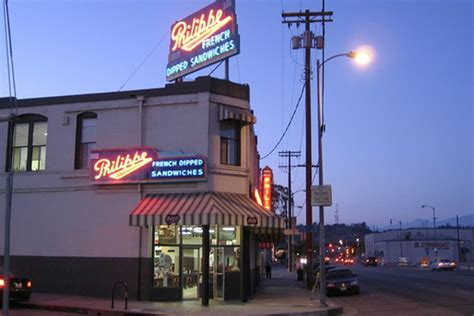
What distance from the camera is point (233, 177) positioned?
73.0 ft

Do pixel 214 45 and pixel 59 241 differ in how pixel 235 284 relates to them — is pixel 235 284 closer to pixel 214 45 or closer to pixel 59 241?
pixel 59 241

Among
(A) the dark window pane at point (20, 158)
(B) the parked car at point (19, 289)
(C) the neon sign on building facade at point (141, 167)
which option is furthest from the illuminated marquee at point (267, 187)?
(B) the parked car at point (19, 289)

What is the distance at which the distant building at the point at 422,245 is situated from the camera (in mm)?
120000

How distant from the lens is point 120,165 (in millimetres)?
21938

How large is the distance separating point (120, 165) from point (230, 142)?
4.27 m

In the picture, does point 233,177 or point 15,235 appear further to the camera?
point 15,235

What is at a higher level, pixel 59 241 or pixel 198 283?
pixel 59 241

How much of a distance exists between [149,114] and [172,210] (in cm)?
442

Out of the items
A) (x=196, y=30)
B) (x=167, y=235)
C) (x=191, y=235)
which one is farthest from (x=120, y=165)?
(x=196, y=30)

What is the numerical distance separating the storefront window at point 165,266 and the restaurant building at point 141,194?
0.04 meters

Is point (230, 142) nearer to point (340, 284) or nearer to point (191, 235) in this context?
point (191, 235)

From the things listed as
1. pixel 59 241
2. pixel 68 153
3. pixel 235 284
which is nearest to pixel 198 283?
pixel 235 284

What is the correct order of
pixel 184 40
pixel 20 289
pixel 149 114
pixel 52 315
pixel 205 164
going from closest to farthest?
pixel 52 315, pixel 20 289, pixel 205 164, pixel 149 114, pixel 184 40

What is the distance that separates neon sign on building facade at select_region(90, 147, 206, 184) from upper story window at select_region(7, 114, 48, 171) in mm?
3016
